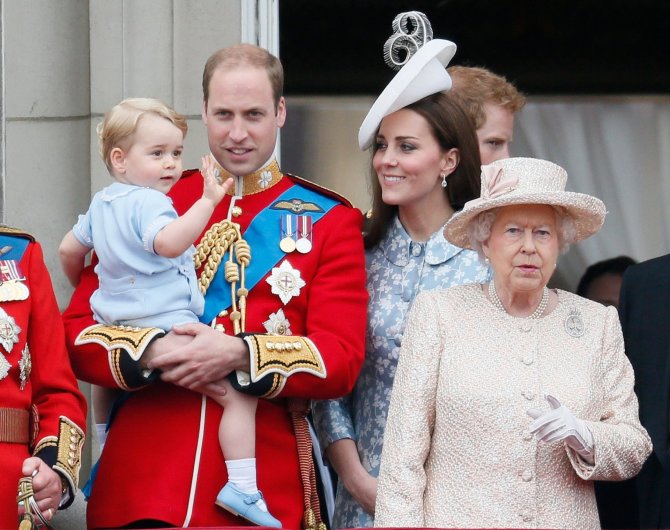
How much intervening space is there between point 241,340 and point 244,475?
0.33 m

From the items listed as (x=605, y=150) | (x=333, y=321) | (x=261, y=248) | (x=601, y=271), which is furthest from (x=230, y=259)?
(x=605, y=150)

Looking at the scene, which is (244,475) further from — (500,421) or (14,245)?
(14,245)

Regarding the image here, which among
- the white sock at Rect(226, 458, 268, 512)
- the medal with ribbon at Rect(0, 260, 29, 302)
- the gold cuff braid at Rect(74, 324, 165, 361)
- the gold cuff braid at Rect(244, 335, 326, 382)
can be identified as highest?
the medal with ribbon at Rect(0, 260, 29, 302)

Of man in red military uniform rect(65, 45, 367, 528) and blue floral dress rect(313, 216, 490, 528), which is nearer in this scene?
man in red military uniform rect(65, 45, 367, 528)

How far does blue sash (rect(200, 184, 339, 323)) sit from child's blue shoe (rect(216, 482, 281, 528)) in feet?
1.50

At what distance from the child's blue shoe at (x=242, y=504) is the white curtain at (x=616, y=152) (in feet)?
18.3

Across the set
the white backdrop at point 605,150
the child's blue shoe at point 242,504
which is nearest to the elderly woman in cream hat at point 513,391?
the child's blue shoe at point 242,504

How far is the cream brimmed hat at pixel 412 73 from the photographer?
4336 millimetres

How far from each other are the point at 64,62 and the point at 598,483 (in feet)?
9.16

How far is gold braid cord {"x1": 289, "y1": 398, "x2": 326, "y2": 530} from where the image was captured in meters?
4.10

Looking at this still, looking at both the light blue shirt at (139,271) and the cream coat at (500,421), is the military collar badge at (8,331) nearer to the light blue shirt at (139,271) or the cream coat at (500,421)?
the light blue shirt at (139,271)

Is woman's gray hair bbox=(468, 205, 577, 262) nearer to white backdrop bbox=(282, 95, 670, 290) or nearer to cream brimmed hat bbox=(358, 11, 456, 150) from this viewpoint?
cream brimmed hat bbox=(358, 11, 456, 150)

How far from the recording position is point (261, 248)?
4.20 m

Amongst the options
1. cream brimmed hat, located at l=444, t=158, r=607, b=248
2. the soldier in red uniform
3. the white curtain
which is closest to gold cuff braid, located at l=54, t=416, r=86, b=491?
the soldier in red uniform
